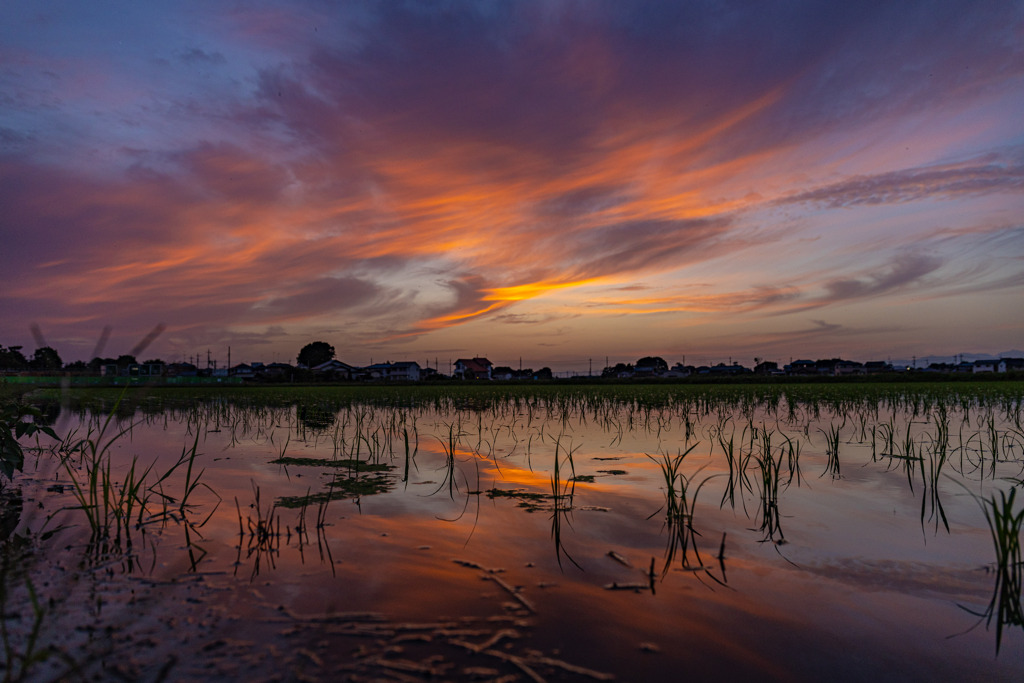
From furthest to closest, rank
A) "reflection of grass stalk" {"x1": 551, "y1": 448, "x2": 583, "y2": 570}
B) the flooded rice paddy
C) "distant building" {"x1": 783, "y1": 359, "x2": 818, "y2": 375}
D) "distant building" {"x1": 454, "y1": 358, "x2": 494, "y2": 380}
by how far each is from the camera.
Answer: "distant building" {"x1": 783, "y1": 359, "x2": 818, "y2": 375}
"distant building" {"x1": 454, "y1": 358, "x2": 494, "y2": 380}
"reflection of grass stalk" {"x1": 551, "y1": 448, "x2": 583, "y2": 570}
the flooded rice paddy

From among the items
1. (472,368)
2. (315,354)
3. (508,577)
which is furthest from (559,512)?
(315,354)

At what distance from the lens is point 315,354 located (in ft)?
409

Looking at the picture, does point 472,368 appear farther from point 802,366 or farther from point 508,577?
point 508,577

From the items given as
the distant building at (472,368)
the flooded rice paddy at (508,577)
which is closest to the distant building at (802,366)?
the distant building at (472,368)

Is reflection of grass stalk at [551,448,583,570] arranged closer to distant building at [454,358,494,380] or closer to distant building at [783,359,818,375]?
distant building at [454,358,494,380]

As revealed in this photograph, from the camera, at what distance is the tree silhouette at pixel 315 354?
408 feet

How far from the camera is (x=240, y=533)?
525cm

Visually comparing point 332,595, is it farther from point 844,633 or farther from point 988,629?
point 988,629

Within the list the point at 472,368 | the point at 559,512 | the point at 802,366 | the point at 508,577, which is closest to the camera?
the point at 508,577

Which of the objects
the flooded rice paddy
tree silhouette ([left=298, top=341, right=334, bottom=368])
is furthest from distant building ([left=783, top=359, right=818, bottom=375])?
the flooded rice paddy

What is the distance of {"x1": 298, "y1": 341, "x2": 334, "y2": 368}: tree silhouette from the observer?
124 metres

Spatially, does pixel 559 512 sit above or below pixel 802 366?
below

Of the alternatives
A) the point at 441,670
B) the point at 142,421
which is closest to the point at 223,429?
the point at 142,421

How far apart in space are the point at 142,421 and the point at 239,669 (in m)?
18.3
